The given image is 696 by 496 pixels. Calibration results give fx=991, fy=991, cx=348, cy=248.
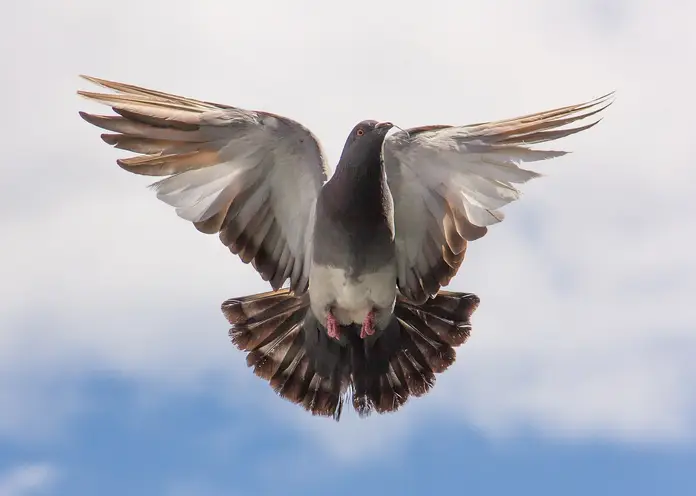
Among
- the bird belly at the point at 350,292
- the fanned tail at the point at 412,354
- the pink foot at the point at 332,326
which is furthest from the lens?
the fanned tail at the point at 412,354

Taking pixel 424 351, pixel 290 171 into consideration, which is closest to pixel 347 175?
pixel 290 171

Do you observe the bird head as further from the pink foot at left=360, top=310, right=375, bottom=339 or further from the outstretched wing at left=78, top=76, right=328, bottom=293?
the pink foot at left=360, top=310, right=375, bottom=339

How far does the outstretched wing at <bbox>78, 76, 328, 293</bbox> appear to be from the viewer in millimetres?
8008

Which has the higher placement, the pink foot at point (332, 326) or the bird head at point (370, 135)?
the bird head at point (370, 135)

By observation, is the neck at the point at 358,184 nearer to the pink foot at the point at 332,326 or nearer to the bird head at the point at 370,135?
the bird head at the point at 370,135

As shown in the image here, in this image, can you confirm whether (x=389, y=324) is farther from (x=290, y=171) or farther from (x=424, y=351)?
(x=290, y=171)

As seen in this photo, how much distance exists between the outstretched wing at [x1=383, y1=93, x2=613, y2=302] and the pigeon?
0.01 meters

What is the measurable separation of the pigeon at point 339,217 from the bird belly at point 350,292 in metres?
0.01

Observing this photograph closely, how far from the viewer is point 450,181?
870 cm

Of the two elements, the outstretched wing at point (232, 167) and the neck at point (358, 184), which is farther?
the neck at point (358, 184)

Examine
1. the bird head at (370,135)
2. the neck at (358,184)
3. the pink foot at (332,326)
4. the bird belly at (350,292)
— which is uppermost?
the bird head at (370,135)

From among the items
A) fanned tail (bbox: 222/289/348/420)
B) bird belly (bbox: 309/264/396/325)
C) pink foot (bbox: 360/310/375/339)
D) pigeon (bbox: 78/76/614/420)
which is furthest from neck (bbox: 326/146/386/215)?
fanned tail (bbox: 222/289/348/420)

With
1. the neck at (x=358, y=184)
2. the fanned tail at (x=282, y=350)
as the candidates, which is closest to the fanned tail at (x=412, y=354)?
the fanned tail at (x=282, y=350)

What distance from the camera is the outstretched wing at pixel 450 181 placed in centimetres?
824
